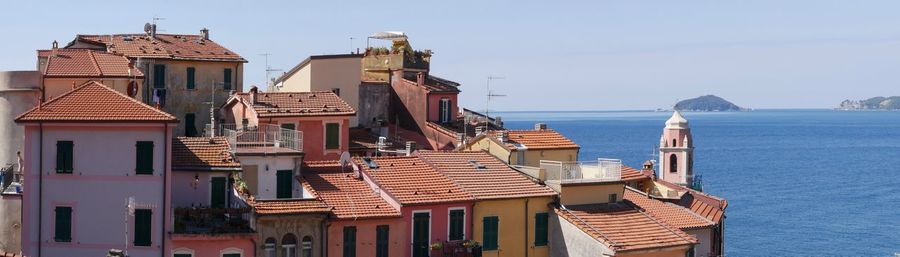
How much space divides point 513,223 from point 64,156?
524 inches

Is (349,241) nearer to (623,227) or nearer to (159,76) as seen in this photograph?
(623,227)

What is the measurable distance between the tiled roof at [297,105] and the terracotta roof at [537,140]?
633 cm

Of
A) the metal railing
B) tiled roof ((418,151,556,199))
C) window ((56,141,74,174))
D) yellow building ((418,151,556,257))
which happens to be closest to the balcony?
window ((56,141,74,174))

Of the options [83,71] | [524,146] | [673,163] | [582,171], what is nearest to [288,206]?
[83,71]

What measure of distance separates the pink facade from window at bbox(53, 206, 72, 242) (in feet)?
0.29

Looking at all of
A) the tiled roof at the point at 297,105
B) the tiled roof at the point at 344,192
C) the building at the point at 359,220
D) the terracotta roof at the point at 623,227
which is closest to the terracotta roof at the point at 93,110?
the building at the point at 359,220

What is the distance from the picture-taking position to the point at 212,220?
36656 millimetres

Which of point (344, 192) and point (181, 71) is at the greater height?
point (181, 71)

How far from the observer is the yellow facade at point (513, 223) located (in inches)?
1640

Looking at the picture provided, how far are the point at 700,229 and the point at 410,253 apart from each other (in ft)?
45.8

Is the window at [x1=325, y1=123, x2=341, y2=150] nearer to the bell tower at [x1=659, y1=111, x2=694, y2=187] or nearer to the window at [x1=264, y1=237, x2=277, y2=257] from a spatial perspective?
the window at [x1=264, y1=237, x2=277, y2=257]

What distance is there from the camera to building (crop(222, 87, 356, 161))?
46.9 metres

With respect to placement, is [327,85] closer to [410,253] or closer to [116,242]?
[410,253]

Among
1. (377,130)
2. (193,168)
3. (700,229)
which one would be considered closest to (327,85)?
(377,130)
